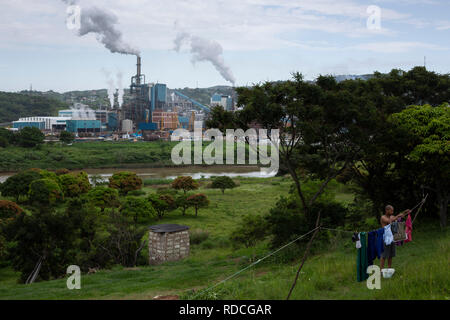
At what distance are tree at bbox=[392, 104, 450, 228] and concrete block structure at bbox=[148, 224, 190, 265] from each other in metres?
8.03

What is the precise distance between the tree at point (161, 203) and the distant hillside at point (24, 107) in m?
83.0

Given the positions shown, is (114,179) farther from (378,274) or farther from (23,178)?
(378,274)

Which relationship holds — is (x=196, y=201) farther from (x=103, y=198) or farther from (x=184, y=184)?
(x=184, y=184)

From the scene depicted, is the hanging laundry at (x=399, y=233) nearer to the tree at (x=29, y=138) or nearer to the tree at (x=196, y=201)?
the tree at (x=196, y=201)

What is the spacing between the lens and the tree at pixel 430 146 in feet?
32.8

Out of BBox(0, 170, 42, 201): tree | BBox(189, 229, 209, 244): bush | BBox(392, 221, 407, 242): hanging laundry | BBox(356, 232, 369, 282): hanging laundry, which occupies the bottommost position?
BBox(189, 229, 209, 244): bush

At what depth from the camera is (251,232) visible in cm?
1433

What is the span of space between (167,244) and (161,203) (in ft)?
23.7

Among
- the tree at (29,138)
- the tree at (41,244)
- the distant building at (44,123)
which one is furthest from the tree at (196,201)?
the distant building at (44,123)

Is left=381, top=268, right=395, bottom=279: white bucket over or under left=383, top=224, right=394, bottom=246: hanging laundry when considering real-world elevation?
under

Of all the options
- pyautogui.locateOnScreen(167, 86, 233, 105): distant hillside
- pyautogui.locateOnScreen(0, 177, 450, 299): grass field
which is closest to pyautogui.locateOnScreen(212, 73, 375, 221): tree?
pyautogui.locateOnScreen(0, 177, 450, 299): grass field

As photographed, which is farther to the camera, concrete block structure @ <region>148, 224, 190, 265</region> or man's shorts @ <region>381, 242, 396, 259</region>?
concrete block structure @ <region>148, 224, 190, 265</region>

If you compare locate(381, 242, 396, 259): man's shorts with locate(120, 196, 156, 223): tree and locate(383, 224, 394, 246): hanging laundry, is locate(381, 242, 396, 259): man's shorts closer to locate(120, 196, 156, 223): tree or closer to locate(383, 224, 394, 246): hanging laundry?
locate(383, 224, 394, 246): hanging laundry

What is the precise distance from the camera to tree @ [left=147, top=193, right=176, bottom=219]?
21.3 m
